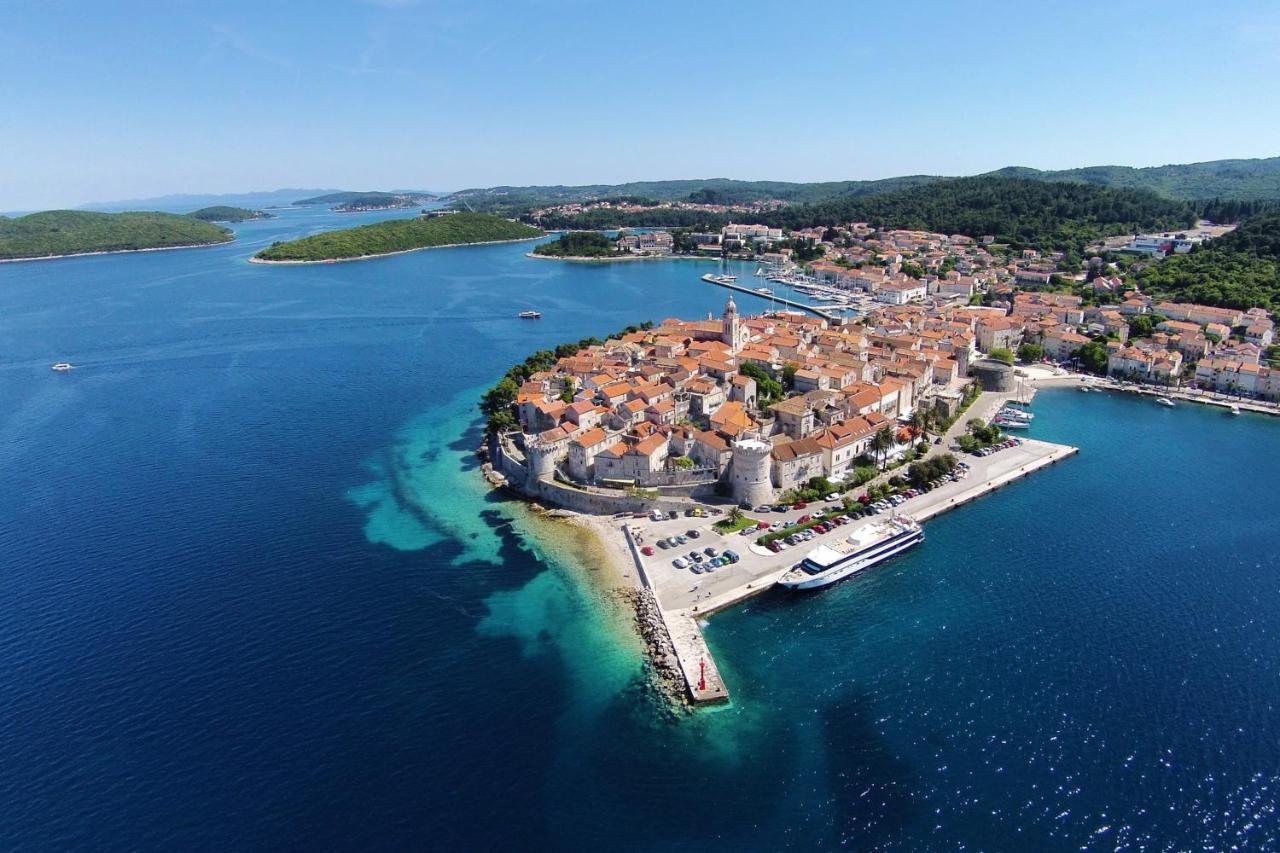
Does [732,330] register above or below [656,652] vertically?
above

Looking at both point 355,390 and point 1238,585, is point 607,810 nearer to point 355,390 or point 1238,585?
point 1238,585

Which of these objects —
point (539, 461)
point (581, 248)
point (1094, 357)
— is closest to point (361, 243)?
point (581, 248)

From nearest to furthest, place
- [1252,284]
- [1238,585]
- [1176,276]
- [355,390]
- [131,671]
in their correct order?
[131,671]
[1238,585]
[355,390]
[1252,284]
[1176,276]

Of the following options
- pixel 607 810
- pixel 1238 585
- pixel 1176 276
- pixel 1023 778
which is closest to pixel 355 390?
pixel 607 810

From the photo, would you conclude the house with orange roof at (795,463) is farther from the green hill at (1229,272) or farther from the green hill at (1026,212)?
the green hill at (1026,212)

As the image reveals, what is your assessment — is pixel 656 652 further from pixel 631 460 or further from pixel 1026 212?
pixel 1026 212

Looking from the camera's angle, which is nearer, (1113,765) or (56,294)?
(1113,765)

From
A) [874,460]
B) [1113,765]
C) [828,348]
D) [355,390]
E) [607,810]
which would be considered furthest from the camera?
[355,390]
